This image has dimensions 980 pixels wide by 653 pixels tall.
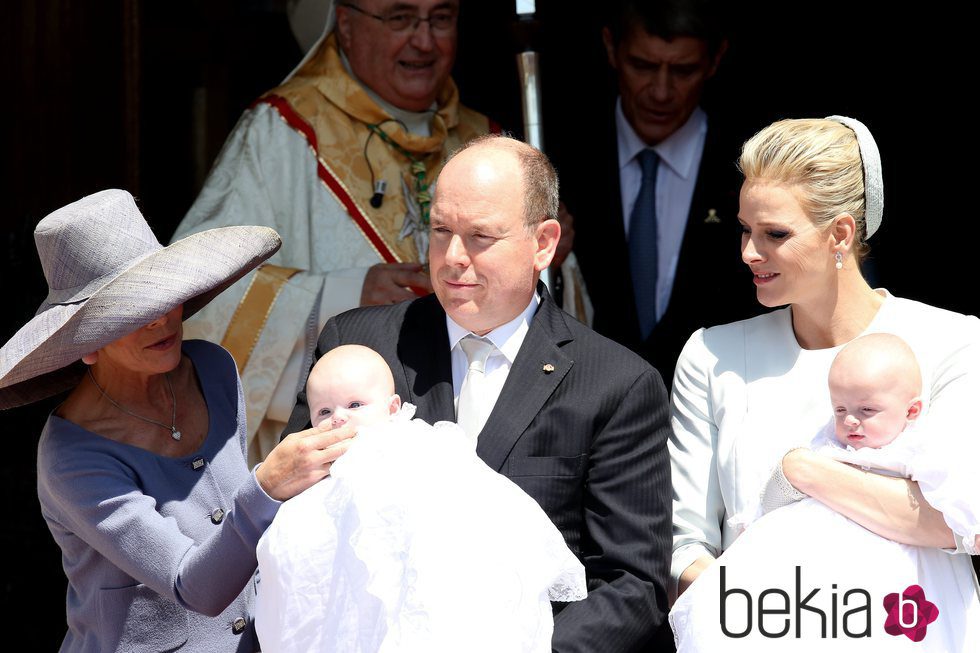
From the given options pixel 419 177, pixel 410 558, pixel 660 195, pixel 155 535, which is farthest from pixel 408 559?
pixel 660 195

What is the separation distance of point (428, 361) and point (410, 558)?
28.1 inches

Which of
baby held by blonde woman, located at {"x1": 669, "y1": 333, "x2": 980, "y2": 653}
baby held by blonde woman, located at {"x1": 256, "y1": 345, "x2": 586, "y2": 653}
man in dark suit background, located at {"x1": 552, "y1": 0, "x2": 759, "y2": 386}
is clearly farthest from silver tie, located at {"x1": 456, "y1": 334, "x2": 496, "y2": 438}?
man in dark suit background, located at {"x1": 552, "y1": 0, "x2": 759, "y2": 386}

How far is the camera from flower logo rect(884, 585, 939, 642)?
8.88 feet

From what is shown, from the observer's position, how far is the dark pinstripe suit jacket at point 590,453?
2.90 metres

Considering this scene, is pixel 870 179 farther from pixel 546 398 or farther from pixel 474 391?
pixel 474 391

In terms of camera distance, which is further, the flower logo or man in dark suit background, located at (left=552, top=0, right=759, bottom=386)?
man in dark suit background, located at (left=552, top=0, right=759, bottom=386)

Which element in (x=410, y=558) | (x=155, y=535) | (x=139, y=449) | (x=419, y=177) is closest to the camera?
(x=410, y=558)

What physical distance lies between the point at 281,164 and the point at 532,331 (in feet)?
5.31

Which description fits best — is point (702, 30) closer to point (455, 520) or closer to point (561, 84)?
point (561, 84)

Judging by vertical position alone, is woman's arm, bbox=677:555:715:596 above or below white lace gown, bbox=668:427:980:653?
below

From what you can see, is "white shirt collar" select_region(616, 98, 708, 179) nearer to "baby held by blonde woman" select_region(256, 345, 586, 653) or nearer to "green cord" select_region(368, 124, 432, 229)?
"green cord" select_region(368, 124, 432, 229)

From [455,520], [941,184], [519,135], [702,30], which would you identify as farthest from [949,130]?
[455,520]

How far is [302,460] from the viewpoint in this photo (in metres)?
2.69

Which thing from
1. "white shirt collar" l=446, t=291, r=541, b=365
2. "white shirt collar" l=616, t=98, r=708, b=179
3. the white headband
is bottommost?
"white shirt collar" l=446, t=291, r=541, b=365
